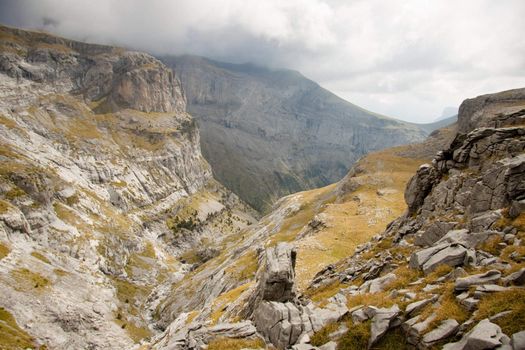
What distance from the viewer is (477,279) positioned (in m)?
18.5

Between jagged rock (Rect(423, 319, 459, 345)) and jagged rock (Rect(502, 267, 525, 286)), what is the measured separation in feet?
12.5

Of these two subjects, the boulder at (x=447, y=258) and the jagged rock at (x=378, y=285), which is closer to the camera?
the boulder at (x=447, y=258)

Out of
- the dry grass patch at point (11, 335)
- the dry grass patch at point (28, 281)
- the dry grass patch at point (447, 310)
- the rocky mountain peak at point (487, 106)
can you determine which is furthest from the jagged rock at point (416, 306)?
the dry grass patch at point (28, 281)

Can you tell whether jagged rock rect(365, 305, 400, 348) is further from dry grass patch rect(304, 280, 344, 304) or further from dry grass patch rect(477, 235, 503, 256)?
dry grass patch rect(304, 280, 344, 304)

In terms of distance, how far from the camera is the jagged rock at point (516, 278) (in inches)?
674

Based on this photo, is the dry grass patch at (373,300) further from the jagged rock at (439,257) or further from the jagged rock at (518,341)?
the jagged rock at (518,341)

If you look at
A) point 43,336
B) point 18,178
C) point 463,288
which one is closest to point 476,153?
point 463,288

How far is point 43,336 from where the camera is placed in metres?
94.0

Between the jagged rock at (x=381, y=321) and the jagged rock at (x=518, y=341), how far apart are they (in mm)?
5827

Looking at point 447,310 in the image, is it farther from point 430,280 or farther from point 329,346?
point 329,346

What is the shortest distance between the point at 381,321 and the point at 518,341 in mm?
6506

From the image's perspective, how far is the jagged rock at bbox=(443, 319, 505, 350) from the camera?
13977 mm

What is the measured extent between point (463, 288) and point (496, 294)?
1.82 m

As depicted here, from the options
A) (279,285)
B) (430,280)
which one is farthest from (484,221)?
(279,285)
